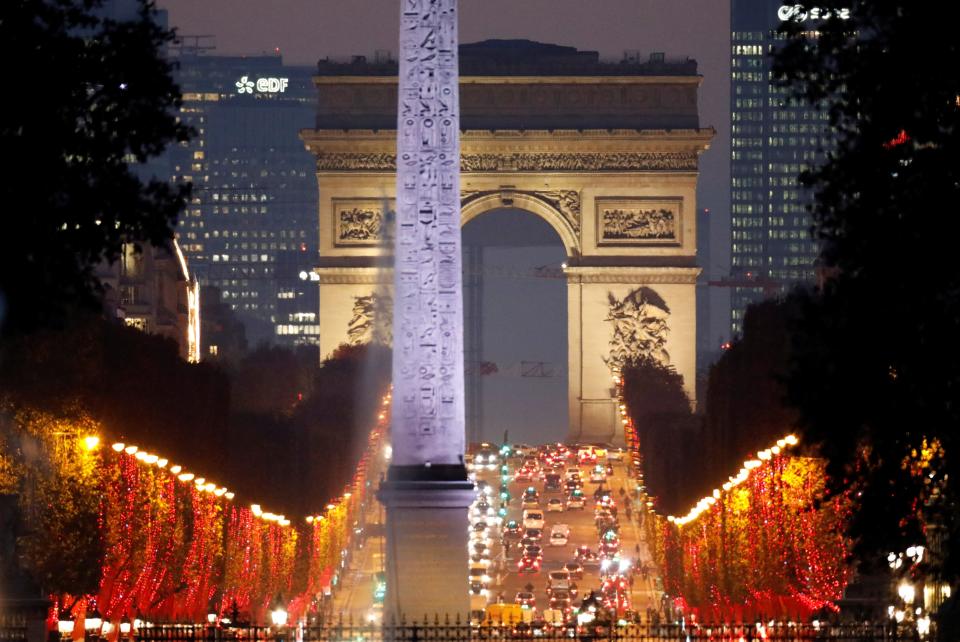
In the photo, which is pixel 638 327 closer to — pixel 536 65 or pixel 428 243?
pixel 536 65

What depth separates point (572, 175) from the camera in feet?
342

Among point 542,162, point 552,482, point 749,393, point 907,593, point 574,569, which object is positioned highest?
point 542,162

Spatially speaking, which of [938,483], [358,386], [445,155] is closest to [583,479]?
[358,386]

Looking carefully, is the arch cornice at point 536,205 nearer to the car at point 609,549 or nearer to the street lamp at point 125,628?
the car at point 609,549

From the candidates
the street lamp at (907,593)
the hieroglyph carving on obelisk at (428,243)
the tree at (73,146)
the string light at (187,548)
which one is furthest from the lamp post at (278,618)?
the tree at (73,146)

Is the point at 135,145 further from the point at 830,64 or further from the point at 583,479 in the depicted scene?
the point at 583,479

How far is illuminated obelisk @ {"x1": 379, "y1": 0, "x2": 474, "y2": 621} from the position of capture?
45.0m

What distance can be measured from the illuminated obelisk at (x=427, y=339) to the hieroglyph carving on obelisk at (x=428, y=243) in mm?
14

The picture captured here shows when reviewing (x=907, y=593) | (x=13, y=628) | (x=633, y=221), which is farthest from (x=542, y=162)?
(x=13, y=628)

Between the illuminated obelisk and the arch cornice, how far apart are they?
57777mm

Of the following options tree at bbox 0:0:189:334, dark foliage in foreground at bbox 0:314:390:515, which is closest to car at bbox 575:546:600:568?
dark foliage in foreground at bbox 0:314:390:515

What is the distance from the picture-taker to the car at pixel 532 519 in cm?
8200

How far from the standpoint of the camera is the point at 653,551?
73.3 metres

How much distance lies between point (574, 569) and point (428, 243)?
95.4 feet
